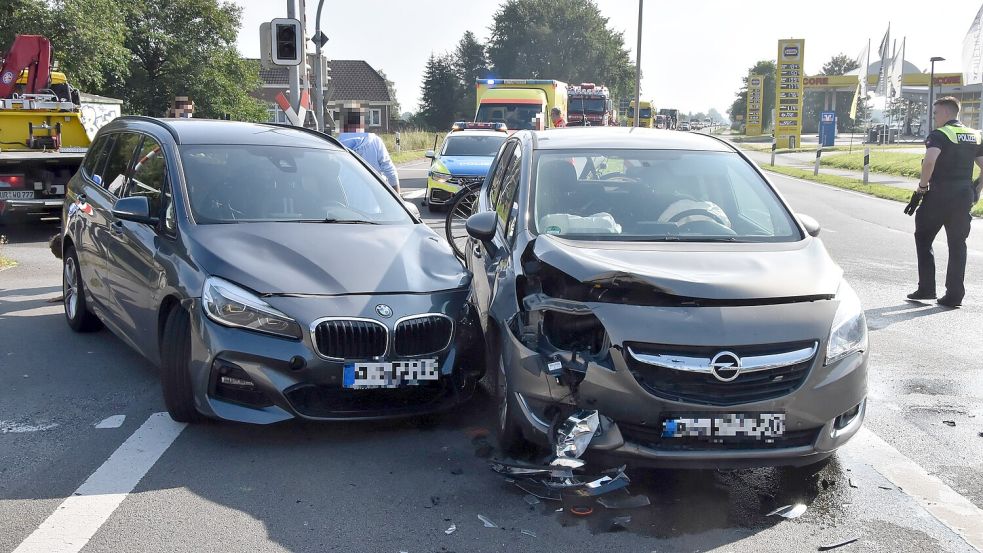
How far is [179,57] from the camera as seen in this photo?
6194 centimetres

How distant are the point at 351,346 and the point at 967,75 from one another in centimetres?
3932

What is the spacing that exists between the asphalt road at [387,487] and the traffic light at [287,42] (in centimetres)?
885

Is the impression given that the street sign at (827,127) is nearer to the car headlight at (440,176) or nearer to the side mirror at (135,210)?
the car headlight at (440,176)

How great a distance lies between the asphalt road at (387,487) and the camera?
405cm

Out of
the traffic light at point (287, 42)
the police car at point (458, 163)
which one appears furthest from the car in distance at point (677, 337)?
the police car at point (458, 163)

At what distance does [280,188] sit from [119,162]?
159 centimetres

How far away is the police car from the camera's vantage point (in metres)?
18.5

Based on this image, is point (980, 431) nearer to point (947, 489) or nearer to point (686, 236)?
point (947, 489)

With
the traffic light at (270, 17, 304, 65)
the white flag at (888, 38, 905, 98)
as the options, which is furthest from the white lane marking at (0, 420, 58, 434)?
the white flag at (888, 38, 905, 98)

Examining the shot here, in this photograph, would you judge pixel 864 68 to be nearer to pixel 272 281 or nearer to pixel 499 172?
pixel 499 172

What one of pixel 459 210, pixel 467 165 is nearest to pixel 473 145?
pixel 467 165

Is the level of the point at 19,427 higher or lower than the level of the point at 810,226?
lower

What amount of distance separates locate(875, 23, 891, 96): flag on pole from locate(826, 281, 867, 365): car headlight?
45.1m

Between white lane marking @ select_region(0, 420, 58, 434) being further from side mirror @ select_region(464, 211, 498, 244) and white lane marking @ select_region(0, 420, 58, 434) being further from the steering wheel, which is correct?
the steering wheel
